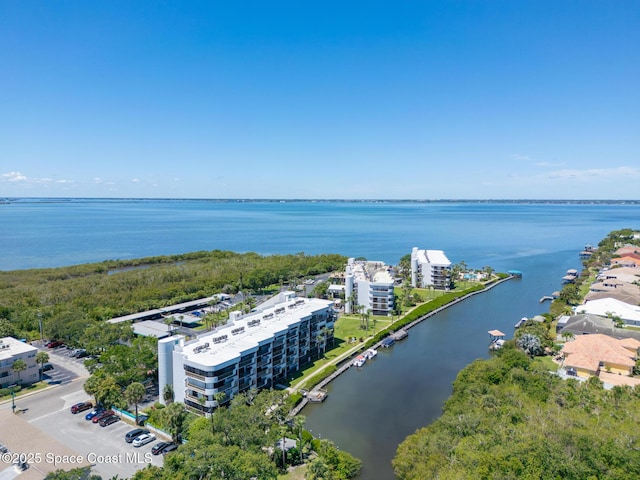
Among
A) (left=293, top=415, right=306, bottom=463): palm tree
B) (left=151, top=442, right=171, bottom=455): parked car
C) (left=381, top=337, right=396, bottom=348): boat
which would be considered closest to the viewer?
(left=293, top=415, right=306, bottom=463): palm tree

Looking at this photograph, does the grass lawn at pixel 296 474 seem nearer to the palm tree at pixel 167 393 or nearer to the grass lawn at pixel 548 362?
the palm tree at pixel 167 393

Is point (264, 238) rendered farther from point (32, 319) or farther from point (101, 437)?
point (101, 437)

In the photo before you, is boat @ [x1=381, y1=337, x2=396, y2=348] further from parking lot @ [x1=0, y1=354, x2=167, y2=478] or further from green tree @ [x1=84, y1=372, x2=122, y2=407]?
green tree @ [x1=84, y1=372, x2=122, y2=407]

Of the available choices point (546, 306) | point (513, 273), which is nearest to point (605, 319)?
point (546, 306)

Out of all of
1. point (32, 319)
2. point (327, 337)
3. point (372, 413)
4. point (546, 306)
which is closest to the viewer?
point (372, 413)

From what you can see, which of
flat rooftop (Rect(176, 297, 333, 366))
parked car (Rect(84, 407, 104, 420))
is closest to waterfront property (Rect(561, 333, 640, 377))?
flat rooftop (Rect(176, 297, 333, 366))

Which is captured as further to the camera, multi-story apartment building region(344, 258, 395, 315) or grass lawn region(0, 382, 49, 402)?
multi-story apartment building region(344, 258, 395, 315)

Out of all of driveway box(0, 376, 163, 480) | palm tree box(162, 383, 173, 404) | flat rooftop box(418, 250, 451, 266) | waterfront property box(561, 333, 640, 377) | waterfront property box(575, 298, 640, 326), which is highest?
flat rooftop box(418, 250, 451, 266)

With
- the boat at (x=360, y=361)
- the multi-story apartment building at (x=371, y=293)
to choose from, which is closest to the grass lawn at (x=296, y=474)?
the boat at (x=360, y=361)
